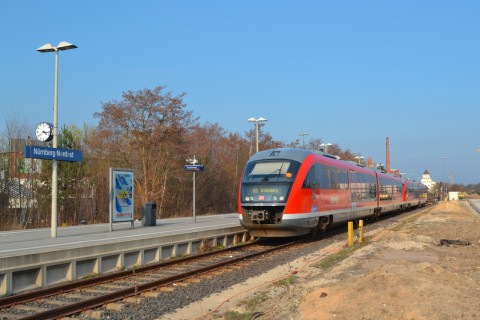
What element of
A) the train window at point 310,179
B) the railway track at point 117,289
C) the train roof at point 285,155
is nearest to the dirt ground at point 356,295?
the railway track at point 117,289

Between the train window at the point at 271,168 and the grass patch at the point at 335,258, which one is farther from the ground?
the train window at the point at 271,168

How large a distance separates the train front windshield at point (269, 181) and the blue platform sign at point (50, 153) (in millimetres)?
6371

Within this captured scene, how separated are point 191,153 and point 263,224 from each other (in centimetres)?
2427

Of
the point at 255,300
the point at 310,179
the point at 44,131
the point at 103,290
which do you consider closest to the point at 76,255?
the point at 103,290

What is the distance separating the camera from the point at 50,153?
17.5 m

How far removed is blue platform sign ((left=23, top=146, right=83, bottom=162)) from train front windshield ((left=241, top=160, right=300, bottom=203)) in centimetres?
637

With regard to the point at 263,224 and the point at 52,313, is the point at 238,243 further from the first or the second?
the point at 52,313

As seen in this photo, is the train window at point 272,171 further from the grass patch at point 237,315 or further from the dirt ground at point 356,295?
the grass patch at point 237,315

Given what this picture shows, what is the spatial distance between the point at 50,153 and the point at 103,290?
8.16 meters

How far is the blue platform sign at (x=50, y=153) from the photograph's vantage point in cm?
1680

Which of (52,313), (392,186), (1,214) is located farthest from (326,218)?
(392,186)

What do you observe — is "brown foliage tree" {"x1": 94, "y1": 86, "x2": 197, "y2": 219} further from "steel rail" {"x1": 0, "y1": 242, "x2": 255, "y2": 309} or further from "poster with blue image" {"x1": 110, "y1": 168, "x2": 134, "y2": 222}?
"steel rail" {"x1": 0, "y1": 242, "x2": 255, "y2": 309}

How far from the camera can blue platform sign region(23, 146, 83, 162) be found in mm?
16797

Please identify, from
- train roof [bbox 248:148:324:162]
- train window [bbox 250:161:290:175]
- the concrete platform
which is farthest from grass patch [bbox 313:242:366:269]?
the concrete platform
